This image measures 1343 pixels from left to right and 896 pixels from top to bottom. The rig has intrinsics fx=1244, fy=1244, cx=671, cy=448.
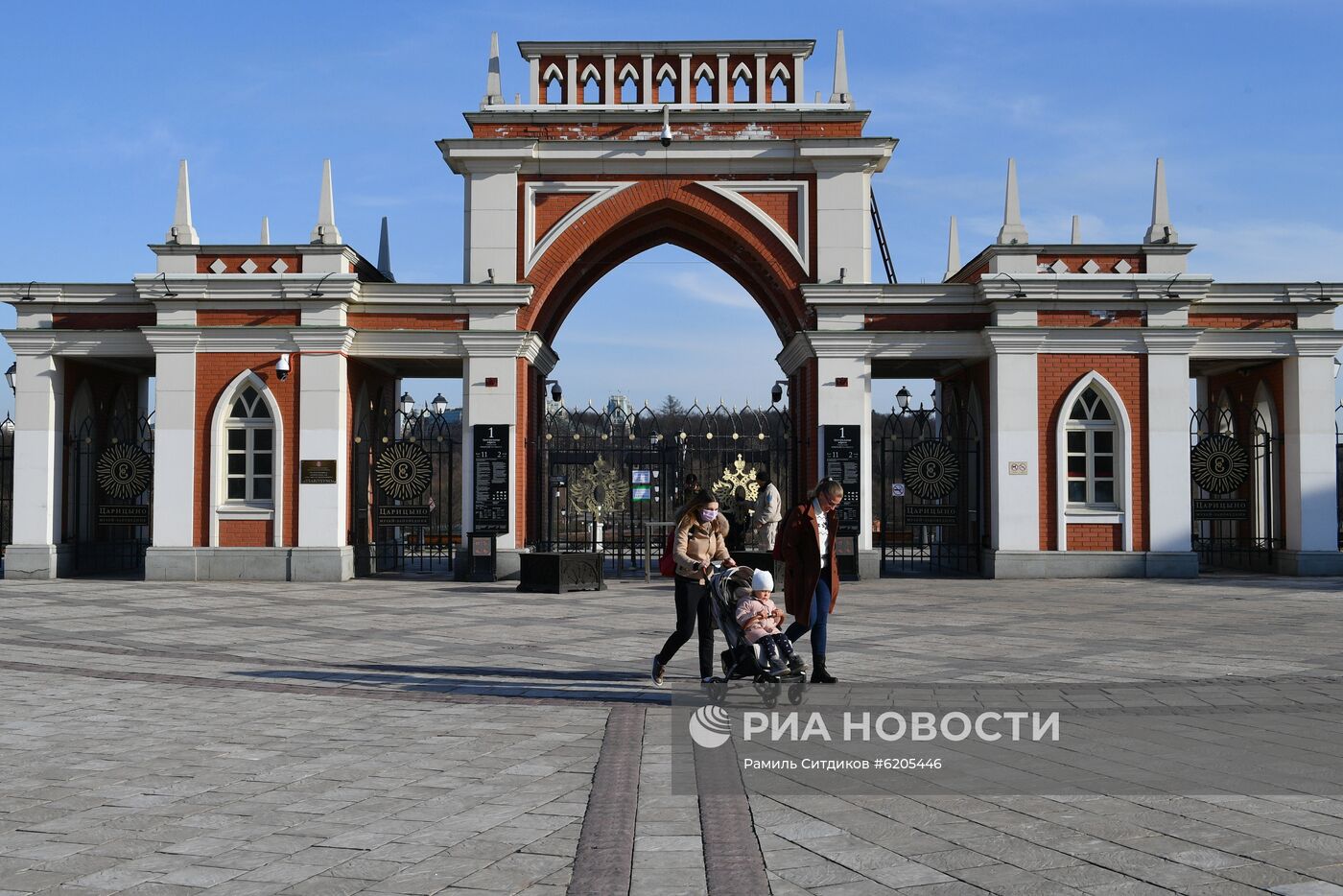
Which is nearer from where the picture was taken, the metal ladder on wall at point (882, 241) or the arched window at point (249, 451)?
the arched window at point (249, 451)

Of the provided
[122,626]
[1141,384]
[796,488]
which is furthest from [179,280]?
[1141,384]

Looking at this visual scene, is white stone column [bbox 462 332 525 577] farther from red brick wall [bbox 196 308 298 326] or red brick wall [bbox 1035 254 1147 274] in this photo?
red brick wall [bbox 1035 254 1147 274]

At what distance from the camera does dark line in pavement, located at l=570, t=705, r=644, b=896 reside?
4879 mm

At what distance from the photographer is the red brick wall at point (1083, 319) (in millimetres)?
21609

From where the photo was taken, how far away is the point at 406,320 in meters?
22.2

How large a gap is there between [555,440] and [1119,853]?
19060mm

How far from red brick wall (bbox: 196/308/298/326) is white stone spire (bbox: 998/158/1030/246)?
41.0 ft

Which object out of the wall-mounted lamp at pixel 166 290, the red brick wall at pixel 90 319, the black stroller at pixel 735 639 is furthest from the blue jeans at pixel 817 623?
the red brick wall at pixel 90 319

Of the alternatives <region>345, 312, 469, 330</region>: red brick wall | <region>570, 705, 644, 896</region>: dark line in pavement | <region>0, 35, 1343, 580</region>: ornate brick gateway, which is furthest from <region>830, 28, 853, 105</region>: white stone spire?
<region>570, 705, 644, 896</region>: dark line in pavement

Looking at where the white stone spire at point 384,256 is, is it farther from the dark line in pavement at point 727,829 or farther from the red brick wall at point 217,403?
the dark line in pavement at point 727,829

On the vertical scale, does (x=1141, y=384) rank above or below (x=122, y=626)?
above

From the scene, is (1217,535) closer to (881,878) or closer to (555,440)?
(555,440)

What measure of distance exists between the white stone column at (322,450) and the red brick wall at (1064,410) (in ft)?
39.6

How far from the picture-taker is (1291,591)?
18.9 metres
